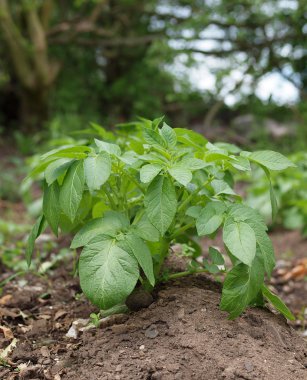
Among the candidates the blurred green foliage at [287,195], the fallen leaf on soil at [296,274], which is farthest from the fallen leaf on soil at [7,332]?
→ the blurred green foliage at [287,195]

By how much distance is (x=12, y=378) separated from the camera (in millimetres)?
1724

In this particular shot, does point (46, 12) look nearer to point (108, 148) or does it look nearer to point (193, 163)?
point (108, 148)

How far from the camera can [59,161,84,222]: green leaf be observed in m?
1.74

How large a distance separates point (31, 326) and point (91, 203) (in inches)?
21.6

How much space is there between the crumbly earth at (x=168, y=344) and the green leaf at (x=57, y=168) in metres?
0.56

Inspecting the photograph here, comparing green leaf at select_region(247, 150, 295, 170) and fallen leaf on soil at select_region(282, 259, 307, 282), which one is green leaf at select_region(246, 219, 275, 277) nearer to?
green leaf at select_region(247, 150, 295, 170)

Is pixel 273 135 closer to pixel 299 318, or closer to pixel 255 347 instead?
pixel 299 318

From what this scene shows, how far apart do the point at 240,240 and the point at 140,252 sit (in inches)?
12.6

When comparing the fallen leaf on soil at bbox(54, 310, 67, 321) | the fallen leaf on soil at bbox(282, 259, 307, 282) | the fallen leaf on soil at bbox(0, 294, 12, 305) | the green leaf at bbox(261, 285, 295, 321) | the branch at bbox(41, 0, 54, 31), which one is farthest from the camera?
the branch at bbox(41, 0, 54, 31)

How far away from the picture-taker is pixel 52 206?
1.85m

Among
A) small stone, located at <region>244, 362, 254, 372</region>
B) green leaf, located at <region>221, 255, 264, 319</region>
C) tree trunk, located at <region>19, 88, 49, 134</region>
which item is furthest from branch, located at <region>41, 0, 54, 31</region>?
small stone, located at <region>244, 362, 254, 372</region>

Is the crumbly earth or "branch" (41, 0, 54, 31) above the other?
"branch" (41, 0, 54, 31)

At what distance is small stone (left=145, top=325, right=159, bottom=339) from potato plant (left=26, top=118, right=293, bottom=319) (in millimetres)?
142

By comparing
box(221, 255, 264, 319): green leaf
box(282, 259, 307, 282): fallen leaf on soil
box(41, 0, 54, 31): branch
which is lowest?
box(282, 259, 307, 282): fallen leaf on soil
